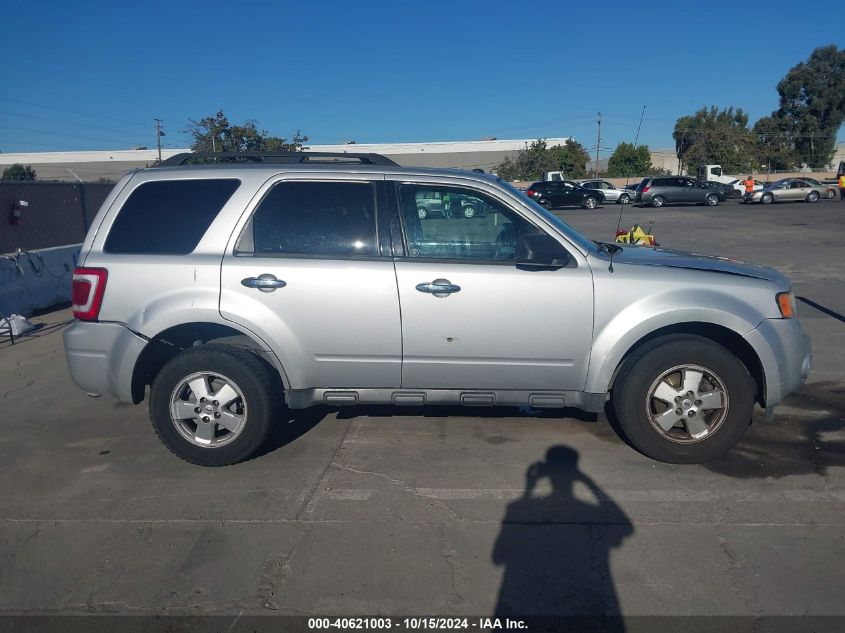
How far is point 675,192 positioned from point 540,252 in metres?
36.4

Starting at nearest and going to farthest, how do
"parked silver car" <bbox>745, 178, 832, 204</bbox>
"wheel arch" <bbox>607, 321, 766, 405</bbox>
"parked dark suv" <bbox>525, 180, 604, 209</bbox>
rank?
"wheel arch" <bbox>607, 321, 766, 405</bbox>, "parked dark suv" <bbox>525, 180, 604, 209</bbox>, "parked silver car" <bbox>745, 178, 832, 204</bbox>

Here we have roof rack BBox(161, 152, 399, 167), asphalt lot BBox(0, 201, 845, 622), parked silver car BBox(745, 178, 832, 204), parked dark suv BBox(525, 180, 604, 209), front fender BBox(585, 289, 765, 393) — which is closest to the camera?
asphalt lot BBox(0, 201, 845, 622)

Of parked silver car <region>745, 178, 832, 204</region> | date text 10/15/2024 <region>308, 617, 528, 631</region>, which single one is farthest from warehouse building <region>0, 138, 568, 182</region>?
date text 10/15/2024 <region>308, 617, 528, 631</region>

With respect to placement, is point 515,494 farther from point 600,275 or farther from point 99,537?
point 99,537

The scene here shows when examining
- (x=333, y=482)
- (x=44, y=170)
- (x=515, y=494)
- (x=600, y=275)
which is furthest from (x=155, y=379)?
(x=44, y=170)

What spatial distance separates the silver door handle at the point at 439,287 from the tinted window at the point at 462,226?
222 mm

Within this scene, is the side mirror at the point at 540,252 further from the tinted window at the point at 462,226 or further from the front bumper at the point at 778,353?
the front bumper at the point at 778,353

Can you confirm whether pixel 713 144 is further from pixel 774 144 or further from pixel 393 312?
pixel 393 312

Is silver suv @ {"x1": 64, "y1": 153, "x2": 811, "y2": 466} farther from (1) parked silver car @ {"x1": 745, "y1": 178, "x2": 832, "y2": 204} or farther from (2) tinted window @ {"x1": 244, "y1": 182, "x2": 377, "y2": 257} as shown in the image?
(1) parked silver car @ {"x1": 745, "y1": 178, "x2": 832, "y2": 204}

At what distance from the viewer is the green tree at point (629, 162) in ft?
197

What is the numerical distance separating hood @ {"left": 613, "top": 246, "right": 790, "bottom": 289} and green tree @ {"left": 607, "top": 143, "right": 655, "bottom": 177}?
57.5m

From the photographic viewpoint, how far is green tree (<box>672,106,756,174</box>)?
63.4 metres

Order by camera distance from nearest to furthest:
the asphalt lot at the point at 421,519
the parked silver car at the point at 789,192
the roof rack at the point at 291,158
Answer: the asphalt lot at the point at 421,519, the roof rack at the point at 291,158, the parked silver car at the point at 789,192

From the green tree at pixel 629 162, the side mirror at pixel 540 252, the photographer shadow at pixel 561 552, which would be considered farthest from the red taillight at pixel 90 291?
the green tree at pixel 629 162
